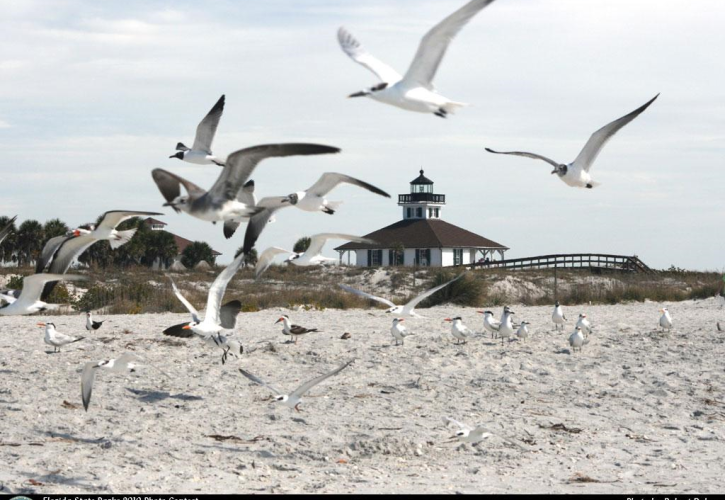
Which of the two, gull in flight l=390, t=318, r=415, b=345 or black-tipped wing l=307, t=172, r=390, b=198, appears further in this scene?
gull in flight l=390, t=318, r=415, b=345

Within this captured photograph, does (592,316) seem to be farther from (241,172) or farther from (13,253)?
(13,253)

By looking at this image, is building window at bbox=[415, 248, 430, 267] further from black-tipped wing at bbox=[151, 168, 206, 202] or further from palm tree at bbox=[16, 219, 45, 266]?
black-tipped wing at bbox=[151, 168, 206, 202]

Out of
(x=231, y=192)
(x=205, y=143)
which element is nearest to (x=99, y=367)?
(x=205, y=143)

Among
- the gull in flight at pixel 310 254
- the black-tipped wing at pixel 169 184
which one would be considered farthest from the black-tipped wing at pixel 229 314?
the black-tipped wing at pixel 169 184

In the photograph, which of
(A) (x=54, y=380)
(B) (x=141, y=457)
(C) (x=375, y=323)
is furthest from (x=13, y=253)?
(B) (x=141, y=457)

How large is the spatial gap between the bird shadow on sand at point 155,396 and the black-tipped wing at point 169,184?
531 cm

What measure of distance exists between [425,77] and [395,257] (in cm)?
5721

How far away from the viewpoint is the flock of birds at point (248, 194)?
8.57 m

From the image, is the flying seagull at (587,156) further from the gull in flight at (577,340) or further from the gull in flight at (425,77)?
the gull in flight at (577,340)

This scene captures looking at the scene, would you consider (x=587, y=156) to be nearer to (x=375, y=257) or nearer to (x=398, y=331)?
(x=398, y=331)

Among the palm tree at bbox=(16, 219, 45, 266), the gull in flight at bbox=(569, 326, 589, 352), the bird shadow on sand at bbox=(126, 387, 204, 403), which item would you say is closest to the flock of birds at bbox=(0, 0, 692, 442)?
the bird shadow on sand at bbox=(126, 387, 204, 403)

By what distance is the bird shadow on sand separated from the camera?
14234mm

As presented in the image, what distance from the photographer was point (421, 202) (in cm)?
7569

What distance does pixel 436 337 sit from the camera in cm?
2002
